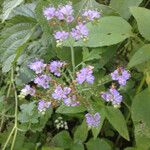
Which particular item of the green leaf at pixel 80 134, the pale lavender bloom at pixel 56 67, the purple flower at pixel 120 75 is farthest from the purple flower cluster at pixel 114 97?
the green leaf at pixel 80 134

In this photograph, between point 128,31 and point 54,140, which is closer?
point 128,31

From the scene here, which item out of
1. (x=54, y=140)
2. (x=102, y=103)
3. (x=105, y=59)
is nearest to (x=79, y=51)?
(x=105, y=59)

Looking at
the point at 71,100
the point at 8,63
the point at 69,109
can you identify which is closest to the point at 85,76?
the point at 71,100

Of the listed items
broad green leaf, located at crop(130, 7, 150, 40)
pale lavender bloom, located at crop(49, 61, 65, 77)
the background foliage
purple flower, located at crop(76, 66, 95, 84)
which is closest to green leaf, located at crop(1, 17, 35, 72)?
the background foliage

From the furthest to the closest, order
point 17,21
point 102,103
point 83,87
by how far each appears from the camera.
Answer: point 17,21 < point 102,103 < point 83,87

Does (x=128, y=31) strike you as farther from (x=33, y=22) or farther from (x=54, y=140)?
(x=54, y=140)

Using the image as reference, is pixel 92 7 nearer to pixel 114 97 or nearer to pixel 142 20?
pixel 142 20
